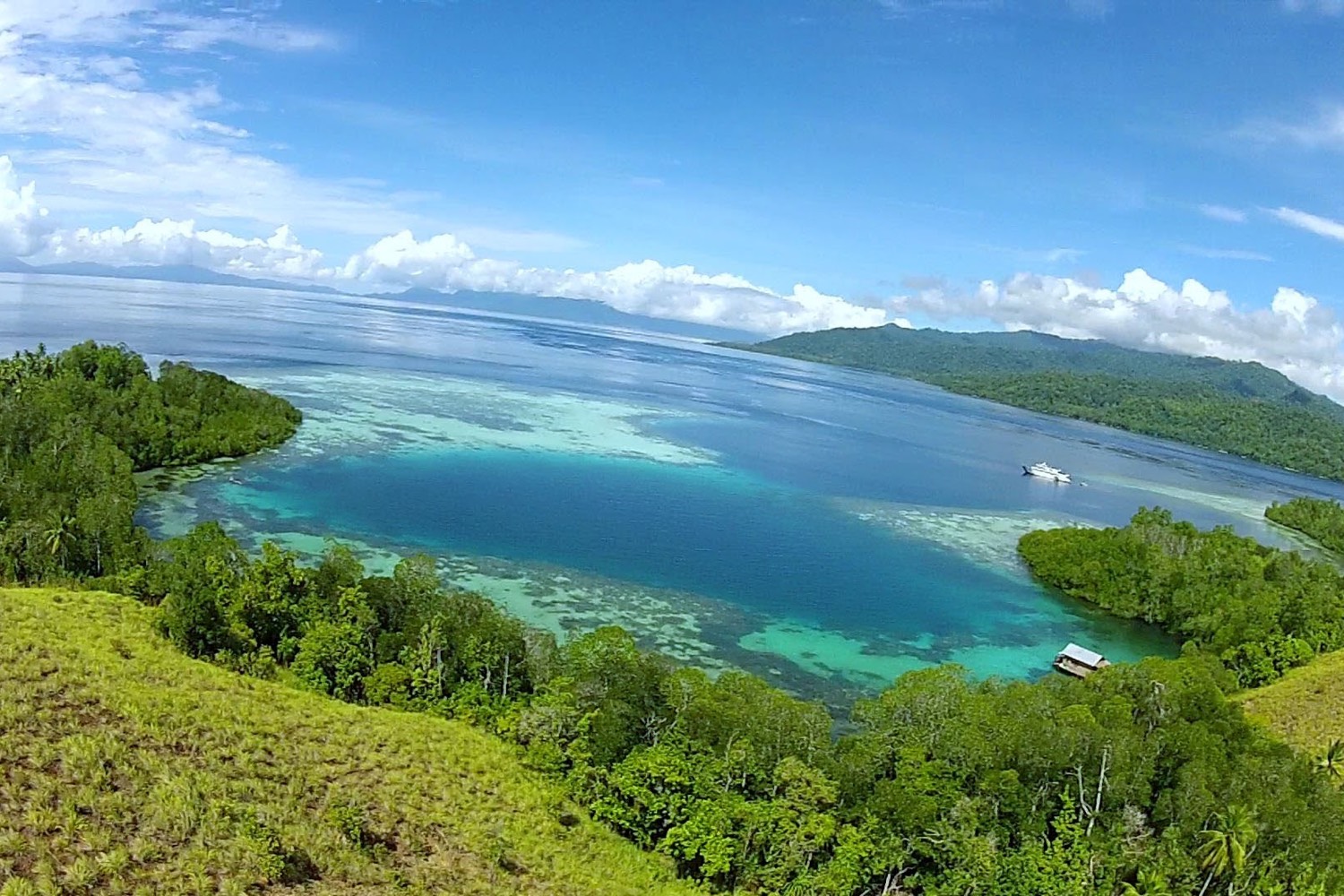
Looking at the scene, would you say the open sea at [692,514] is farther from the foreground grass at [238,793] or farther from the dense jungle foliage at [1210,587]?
the foreground grass at [238,793]

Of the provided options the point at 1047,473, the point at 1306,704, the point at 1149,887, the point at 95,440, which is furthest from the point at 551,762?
the point at 1047,473

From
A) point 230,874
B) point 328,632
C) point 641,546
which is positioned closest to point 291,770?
point 230,874

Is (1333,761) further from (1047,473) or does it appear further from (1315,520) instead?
(1315,520)

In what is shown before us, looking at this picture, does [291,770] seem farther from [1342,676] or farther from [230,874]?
[1342,676]

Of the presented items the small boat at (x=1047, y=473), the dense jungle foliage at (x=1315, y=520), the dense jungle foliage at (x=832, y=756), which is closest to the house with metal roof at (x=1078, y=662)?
the dense jungle foliage at (x=832, y=756)

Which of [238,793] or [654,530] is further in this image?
[654,530]

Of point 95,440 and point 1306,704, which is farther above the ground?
point 95,440

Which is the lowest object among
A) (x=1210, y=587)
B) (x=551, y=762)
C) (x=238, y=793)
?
(x=551, y=762)
